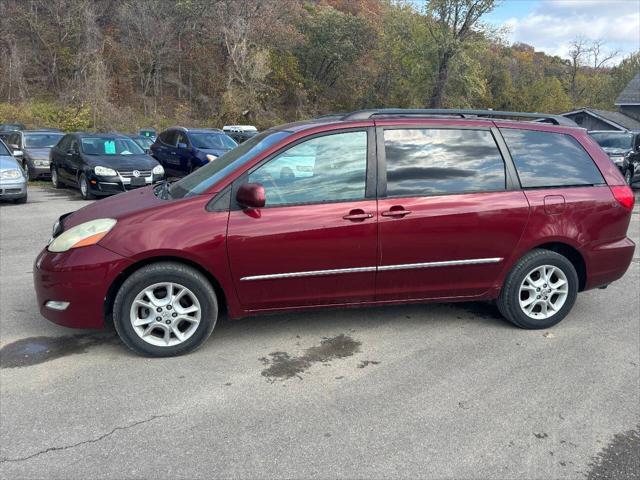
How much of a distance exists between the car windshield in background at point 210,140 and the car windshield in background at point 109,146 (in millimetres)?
1728

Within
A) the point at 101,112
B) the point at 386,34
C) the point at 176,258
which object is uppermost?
the point at 386,34

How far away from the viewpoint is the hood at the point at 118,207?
407 centimetres

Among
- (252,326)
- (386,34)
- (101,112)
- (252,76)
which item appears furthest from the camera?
(386,34)

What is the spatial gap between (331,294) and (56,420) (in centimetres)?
202

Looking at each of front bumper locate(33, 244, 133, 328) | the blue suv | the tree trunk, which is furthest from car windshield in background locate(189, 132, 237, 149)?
the tree trunk

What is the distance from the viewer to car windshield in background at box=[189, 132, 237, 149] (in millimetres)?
15133

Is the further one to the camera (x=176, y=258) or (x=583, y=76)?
(x=583, y=76)

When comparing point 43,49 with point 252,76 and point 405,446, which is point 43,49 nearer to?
point 252,76

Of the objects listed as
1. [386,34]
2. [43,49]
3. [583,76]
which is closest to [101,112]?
[43,49]

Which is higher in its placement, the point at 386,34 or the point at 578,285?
the point at 386,34

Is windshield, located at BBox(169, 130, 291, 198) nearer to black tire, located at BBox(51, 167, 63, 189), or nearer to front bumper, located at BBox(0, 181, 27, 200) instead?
front bumper, located at BBox(0, 181, 27, 200)

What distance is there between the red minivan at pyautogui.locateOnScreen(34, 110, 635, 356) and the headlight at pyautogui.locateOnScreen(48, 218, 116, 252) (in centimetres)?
1

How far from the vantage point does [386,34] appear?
167ft

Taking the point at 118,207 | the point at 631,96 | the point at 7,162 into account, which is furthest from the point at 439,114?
the point at 631,96
